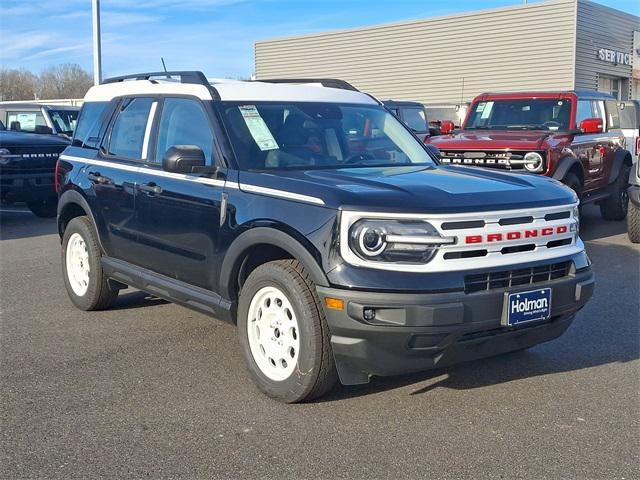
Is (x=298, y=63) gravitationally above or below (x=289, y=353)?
above

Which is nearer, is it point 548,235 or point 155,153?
point 548,235

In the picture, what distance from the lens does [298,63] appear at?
34625mm

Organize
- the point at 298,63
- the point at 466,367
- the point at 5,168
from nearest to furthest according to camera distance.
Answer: the point at 466,367 < the point at 5,168 < the point at 298,63

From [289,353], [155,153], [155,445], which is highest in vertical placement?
[155,153]

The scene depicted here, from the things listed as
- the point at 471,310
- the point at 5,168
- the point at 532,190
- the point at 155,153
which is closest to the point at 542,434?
the point at 471,310

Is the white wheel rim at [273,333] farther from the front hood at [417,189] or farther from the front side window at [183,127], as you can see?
the front side window at [183,127]

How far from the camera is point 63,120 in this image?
15.9 m

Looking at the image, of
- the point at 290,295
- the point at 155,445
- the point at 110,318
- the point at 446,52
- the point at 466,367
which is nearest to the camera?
the point at 155,445

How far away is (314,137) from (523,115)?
20.8 feet

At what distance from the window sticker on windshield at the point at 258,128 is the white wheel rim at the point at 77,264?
2.15m

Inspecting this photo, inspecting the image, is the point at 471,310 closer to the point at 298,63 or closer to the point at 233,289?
the point at 233,289

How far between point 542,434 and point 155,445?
1.98 m

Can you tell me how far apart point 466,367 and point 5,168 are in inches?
358

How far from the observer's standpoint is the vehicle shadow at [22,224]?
1123 centimetres
